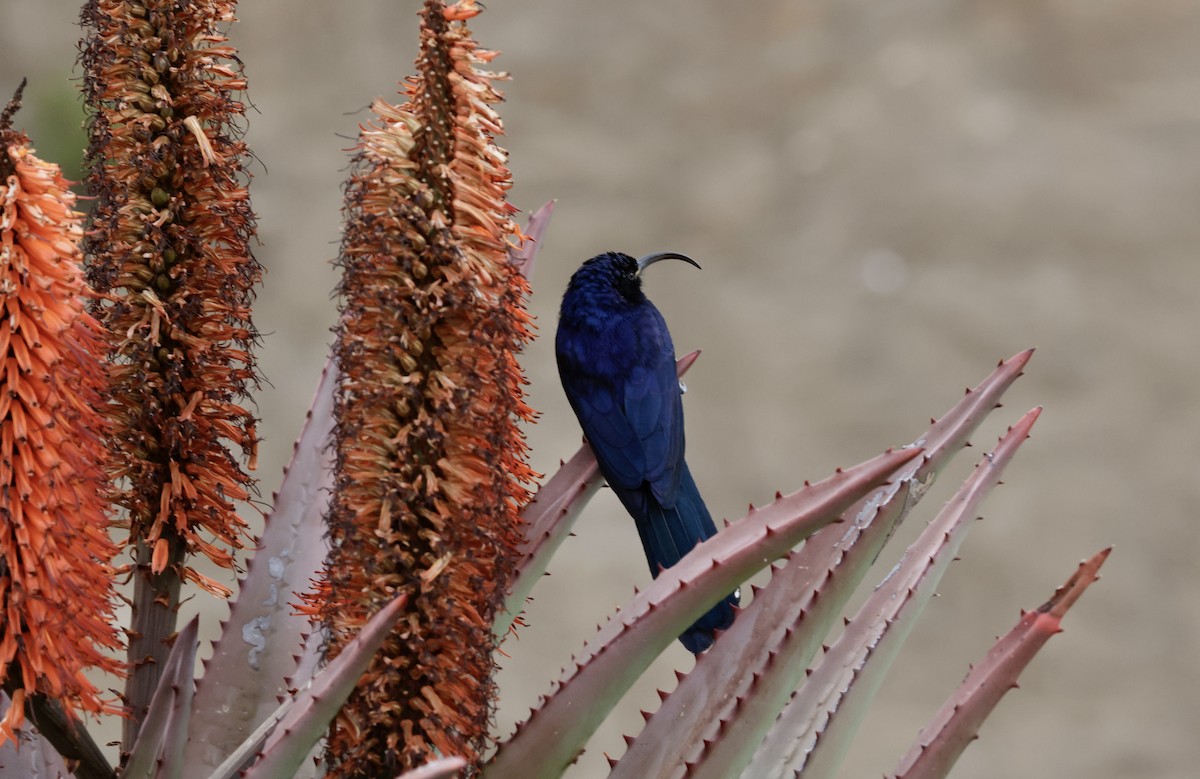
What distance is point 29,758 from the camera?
2.46 ft

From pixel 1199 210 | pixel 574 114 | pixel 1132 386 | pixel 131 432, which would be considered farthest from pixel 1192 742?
pixel 131 432

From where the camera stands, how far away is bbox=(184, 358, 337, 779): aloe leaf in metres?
0.88

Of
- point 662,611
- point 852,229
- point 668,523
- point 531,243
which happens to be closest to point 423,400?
point 662,611

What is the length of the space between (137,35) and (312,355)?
3721 mm

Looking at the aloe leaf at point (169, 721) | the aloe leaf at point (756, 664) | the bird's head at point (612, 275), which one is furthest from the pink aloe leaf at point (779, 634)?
the bird's head at point (612, 275)

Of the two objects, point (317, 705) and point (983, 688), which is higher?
point (983, 688)

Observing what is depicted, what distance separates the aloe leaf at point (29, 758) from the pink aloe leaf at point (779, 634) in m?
0.29

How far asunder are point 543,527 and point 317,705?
0.92 feet

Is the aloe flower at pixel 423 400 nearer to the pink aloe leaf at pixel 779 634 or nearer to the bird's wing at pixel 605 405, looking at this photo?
the pink aloe leaf at pixel 779 634

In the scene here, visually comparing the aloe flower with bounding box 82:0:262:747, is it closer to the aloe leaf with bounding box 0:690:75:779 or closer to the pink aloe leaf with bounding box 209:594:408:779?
the aloe leaf with bounding box 0:690:75:779

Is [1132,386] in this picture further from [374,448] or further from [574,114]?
[374,448]

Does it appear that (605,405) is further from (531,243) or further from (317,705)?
(317,705)

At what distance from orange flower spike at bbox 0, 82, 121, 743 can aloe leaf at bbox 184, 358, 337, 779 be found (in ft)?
0.62

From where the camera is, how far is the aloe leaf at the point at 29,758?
74 centimetres
